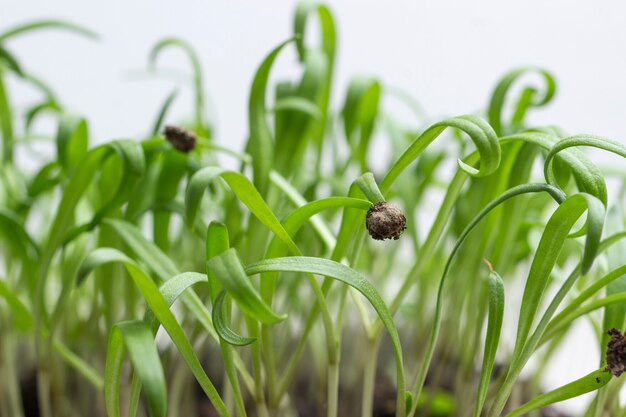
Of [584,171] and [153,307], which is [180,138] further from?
[584,171]

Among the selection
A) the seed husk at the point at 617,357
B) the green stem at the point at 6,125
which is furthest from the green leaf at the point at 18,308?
the seed husk at the point at 617,357

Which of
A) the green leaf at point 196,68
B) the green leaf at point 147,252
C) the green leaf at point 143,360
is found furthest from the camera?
the green leaf at point 196,68

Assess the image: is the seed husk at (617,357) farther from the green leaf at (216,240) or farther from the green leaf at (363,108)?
the green leaf at (363,108)

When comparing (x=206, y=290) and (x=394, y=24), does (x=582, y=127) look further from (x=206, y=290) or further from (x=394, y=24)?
(x=206, y=290)

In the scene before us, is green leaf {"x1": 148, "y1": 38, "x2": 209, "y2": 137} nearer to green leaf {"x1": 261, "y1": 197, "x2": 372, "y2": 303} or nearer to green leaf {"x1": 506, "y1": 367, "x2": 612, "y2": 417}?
green leaf {"x1": 261, "y1": 197, "x2": 372, "y2": 303}

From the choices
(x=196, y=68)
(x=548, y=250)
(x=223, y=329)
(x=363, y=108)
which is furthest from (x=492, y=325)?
(x=196, y=68)

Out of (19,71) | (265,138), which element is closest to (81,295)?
(19,71)

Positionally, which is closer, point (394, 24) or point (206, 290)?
point (206, 290)
